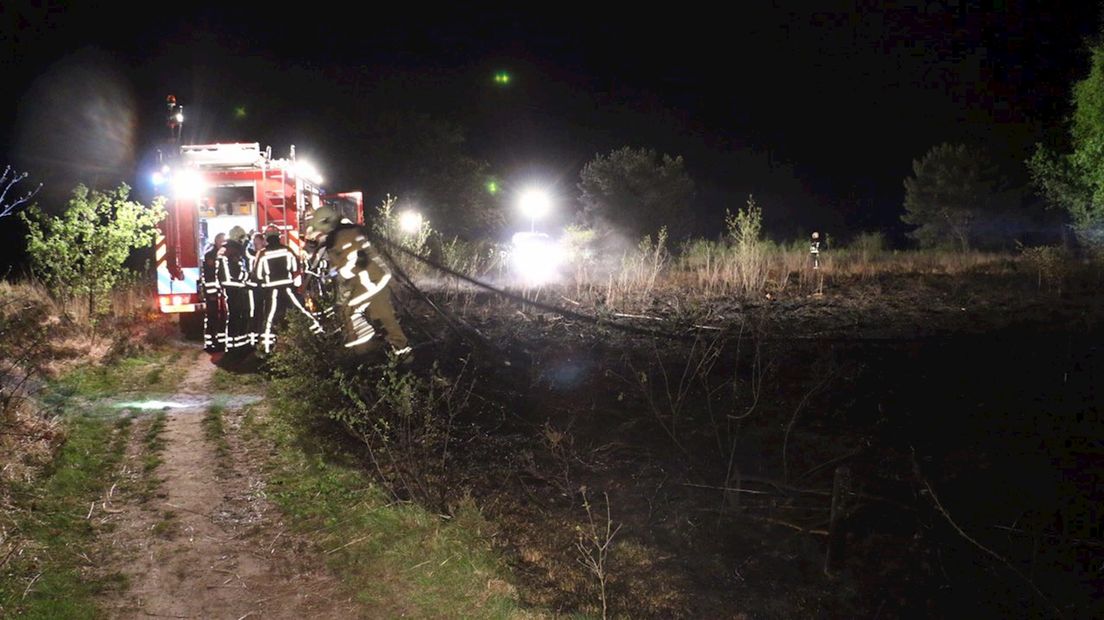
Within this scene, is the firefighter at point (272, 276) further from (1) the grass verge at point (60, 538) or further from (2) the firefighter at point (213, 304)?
(1) the grass verge at point (60, 538)

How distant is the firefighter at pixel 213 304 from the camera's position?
951 centimetres

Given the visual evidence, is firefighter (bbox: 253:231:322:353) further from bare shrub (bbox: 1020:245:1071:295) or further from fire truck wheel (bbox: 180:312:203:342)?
bare shrub (bbox: 1020:245:1071:295)

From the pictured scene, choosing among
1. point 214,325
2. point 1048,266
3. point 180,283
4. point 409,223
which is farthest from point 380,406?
point 409,223

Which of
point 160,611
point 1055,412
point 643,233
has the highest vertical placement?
point 643,233

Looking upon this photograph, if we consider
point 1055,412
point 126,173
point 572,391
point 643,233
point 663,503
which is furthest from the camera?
point 643,233

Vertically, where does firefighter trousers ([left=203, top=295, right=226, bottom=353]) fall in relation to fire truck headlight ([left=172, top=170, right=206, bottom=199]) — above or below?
below

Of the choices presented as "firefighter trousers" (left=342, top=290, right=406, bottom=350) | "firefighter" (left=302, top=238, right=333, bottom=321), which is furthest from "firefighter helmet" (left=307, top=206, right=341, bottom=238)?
"firefighter trousers" (left=342, top=290, right=406, bottom=350)

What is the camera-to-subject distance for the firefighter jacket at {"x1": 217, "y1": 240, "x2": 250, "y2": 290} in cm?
899

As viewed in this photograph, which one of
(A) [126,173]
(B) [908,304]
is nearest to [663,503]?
(B) [908,304]

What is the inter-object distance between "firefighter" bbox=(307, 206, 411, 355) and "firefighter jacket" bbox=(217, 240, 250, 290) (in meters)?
2.65

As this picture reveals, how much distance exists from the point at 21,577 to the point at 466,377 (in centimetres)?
464

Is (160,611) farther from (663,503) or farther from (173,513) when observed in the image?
(663,503)

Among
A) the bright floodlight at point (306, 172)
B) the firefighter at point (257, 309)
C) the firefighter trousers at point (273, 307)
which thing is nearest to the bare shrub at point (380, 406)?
the firefighter trousers at point (273, 307)

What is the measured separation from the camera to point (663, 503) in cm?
548
